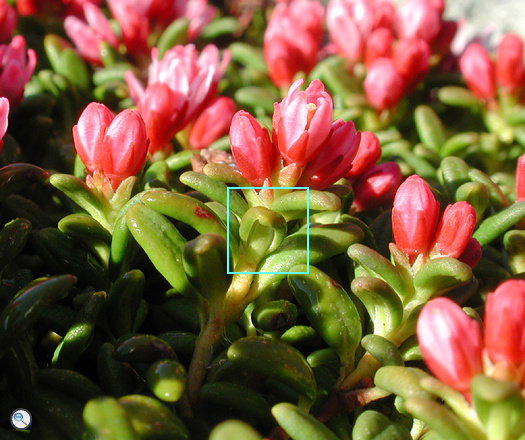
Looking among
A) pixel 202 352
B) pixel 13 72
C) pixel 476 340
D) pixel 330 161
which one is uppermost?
pixel 13 72

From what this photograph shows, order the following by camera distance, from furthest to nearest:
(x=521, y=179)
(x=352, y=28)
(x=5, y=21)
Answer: (x=352, y=28) < (x=5, y=21) < (x=521, y=179)

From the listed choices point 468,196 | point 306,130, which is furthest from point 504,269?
point 306,130

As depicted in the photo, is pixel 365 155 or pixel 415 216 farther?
pixel 365 155

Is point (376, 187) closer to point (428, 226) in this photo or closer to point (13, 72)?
point (428, 226)

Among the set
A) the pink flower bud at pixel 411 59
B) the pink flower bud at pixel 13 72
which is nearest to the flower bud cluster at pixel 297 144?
the pink flower bud at pixel 13 72

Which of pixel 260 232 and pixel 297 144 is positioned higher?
pixel 297 144

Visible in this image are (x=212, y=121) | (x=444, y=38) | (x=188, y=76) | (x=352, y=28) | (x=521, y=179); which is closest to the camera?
(x=521, y=179)

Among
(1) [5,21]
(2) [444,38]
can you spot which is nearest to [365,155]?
(2) [444,38]

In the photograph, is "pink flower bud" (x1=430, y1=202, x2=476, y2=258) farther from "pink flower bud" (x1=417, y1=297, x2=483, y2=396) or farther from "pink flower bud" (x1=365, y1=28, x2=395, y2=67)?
"pink flower bud" (x1=365, y1=28, x2=395, y2=67)
